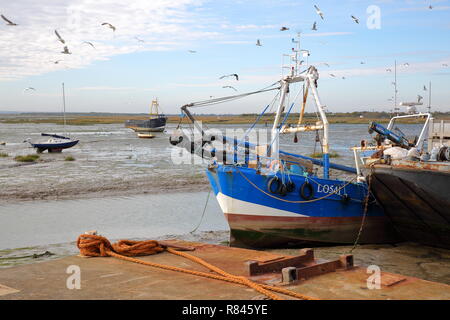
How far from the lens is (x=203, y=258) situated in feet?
23.3

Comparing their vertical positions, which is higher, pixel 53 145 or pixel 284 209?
pixel 53 145

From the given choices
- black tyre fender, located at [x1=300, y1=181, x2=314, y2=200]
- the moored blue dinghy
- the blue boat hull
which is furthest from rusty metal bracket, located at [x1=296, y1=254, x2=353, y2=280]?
the moored blue dinghy

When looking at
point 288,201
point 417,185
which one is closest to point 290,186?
point 288,201

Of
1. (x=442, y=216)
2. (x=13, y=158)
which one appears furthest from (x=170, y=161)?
(x=442, y=216)

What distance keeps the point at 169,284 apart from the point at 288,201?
22.8 ft

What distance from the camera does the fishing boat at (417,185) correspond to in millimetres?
11055

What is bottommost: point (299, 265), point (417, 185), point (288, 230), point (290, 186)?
point (288, 230)

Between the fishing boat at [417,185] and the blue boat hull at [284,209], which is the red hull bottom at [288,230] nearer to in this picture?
the blue boat hull at [284,209]

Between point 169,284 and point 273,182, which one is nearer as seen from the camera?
point 169,284

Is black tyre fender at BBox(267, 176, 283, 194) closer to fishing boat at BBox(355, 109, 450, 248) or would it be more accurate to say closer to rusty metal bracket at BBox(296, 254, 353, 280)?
fishing boat at BBox(355, 109, 450, 248)

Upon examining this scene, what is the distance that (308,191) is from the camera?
12266 mm

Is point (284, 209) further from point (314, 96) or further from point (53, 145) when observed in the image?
point (53, 145)

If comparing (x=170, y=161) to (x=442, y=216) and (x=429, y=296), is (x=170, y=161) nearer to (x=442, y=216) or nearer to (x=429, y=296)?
(x=442, y=216)

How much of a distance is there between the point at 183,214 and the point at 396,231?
267 inches
